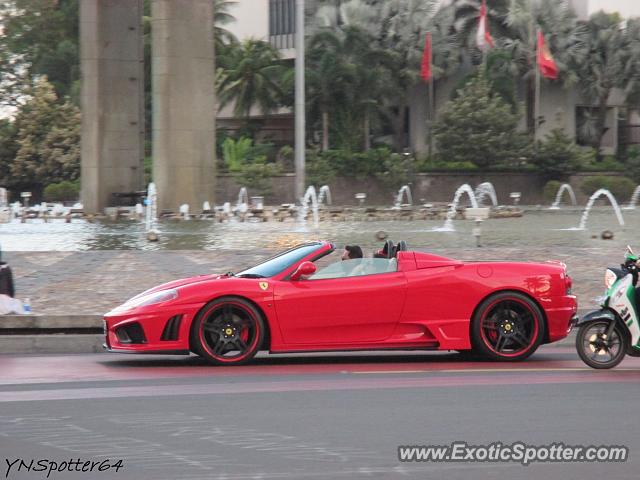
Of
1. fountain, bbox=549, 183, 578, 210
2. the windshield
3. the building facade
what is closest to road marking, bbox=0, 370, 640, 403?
the windshield

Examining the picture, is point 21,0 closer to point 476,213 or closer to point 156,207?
point 156,207

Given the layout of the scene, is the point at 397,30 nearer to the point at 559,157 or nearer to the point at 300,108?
the point at 559,157

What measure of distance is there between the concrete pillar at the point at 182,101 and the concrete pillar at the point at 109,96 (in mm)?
6321

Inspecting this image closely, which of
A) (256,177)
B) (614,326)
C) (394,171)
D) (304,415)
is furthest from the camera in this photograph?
(394,171)

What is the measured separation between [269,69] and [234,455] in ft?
220

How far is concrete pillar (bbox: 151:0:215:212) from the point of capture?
38.1 meters

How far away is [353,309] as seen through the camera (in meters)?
11.3

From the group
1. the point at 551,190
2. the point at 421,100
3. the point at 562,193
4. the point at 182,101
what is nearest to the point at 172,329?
the point at 182,101

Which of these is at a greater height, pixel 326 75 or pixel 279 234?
pixel 326 75

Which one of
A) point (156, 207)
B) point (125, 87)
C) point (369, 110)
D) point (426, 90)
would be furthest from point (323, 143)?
point (156, 207)

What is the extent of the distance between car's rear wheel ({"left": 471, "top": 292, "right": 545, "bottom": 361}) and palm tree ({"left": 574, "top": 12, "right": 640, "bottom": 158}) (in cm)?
6227

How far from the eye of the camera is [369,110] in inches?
2699

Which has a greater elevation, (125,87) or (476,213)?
(125,87)

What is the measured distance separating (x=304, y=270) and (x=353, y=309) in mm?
569
